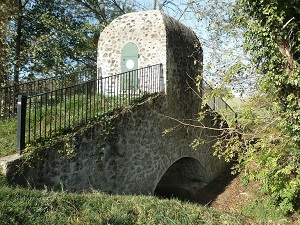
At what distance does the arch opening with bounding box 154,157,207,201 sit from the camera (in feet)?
34.7

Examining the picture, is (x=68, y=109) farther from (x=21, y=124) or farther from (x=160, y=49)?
(x=160, y=49)

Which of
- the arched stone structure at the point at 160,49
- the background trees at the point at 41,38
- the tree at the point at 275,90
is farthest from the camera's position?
the background trees at the point at 41,38

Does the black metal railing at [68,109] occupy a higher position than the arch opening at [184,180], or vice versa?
the black metal railing at [68,109]

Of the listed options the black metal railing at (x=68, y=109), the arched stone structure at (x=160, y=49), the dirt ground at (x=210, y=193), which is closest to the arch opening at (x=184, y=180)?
the dirt ground at (x=210, y=193)

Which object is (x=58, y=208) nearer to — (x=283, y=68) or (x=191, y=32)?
(x=283, y=68)

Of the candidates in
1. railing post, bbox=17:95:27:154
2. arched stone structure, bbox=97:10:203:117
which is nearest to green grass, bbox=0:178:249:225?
railing post, bbox=17:95:27:154

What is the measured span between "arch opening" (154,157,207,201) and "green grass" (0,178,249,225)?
20.7 feet

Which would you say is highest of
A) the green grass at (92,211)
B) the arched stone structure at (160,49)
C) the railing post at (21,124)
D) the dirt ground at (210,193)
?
the arched stone structure at (160,49)

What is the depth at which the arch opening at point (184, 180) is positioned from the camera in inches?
416

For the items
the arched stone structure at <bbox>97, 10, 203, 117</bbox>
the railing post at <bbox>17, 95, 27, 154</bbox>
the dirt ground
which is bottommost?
the dirt ground

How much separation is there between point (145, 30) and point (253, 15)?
434cm

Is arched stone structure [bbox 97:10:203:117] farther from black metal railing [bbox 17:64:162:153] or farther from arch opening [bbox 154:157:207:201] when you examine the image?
arch opening [bbox 154:157:207:201]

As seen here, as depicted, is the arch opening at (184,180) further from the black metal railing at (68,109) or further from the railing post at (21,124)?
Result: the railing post at (21,124)

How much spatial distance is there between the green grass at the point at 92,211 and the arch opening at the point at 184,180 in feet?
20.7
